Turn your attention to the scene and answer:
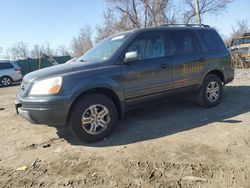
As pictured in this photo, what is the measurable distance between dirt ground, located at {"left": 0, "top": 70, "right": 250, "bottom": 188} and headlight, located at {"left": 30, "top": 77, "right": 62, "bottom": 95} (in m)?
0.94

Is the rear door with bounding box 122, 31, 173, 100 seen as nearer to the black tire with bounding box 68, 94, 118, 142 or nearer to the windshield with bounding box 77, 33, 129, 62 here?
the windshield with bounding box 77, 33, 129, 62

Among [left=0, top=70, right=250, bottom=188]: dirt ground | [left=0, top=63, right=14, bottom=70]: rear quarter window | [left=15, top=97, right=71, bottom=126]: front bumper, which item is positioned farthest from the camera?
[left=0, top=63, right=14, bottom=70]: rear quarter window

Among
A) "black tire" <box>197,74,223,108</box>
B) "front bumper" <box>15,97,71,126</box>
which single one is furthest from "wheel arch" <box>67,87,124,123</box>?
"black tire" <box>197,74,223,108</box>

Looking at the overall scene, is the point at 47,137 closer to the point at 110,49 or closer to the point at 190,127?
the point at 110,49

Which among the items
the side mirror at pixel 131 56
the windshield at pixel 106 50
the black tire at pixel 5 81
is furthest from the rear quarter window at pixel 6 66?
the side mirror at pixel 131 56

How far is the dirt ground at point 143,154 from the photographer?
3.50 metres

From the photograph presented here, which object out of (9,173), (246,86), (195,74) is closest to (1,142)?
(9,173)

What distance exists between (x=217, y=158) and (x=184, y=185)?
861 millimetres

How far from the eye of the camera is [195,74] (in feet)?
20.5

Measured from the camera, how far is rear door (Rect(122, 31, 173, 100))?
5.22 m

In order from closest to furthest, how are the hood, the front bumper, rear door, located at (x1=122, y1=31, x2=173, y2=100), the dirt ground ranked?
the dirt ground, the front bumper, the hood, rear door, located at (x1=122, y1=31, x2=173, y2=100)

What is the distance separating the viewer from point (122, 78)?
16.7ft

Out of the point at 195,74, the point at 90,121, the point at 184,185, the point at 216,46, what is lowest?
the point at 184,185

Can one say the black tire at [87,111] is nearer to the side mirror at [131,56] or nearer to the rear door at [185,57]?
the side mirror at [131,56]
